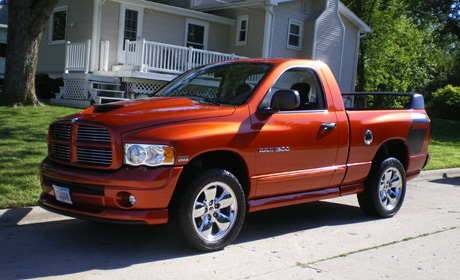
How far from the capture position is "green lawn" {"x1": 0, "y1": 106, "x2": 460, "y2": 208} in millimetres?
6215

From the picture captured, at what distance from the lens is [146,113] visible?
4.70 meters

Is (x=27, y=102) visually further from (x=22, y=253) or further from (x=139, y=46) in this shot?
(x=22, y=253)

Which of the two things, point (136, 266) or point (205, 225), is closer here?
point (136, 266)

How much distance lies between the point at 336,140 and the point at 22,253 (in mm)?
3519

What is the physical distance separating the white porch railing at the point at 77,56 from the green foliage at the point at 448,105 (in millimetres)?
18954

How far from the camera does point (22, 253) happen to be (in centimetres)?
463

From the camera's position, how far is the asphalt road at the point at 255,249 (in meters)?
4.30

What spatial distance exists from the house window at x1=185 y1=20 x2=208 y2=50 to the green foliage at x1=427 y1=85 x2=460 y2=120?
13.5 metres

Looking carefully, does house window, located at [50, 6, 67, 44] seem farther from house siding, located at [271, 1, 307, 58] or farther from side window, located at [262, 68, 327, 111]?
side window, located at [262, 68, 327, 111]

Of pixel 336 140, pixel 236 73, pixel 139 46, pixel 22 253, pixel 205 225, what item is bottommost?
pixel 22 253

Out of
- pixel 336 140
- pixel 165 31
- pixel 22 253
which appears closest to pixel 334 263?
pixel 336 140

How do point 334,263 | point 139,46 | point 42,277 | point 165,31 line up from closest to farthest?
point 42,277 → point 334,263 → point 139,46 → point 165,31

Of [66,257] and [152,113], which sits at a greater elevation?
[152,113]

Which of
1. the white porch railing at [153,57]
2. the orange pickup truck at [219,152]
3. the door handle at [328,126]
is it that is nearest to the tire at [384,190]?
the orange pickup truck at [219,152]
